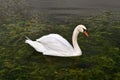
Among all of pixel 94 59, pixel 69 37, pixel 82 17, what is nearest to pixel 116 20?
pixel 82 17

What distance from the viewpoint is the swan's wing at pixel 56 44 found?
10.4m

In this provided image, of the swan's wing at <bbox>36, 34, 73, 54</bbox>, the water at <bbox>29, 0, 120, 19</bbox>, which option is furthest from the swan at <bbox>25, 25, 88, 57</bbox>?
the water at <bbox>29, 0, 120, 19</bbox>

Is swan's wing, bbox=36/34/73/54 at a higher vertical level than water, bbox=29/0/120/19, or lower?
lower

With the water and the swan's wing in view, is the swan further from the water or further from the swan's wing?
the water

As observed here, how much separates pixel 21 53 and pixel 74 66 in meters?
1.58

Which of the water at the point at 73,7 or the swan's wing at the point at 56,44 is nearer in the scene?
the swan's wing at the point at 56,44

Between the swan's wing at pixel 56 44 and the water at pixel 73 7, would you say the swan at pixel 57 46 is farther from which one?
the water at pixel 73 7

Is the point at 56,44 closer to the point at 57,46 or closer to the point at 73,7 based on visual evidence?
the point at 57,46

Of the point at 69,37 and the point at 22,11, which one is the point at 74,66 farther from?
the point at 22,11

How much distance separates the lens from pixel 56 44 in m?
10.4

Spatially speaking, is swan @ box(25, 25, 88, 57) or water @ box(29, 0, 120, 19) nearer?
swan @ box(25, 25, 88, 57)

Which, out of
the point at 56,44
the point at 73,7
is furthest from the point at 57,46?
the point at 73,7

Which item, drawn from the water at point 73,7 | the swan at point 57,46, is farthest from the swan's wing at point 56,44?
the water at point 73,7

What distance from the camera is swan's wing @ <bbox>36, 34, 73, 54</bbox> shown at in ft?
34.0
